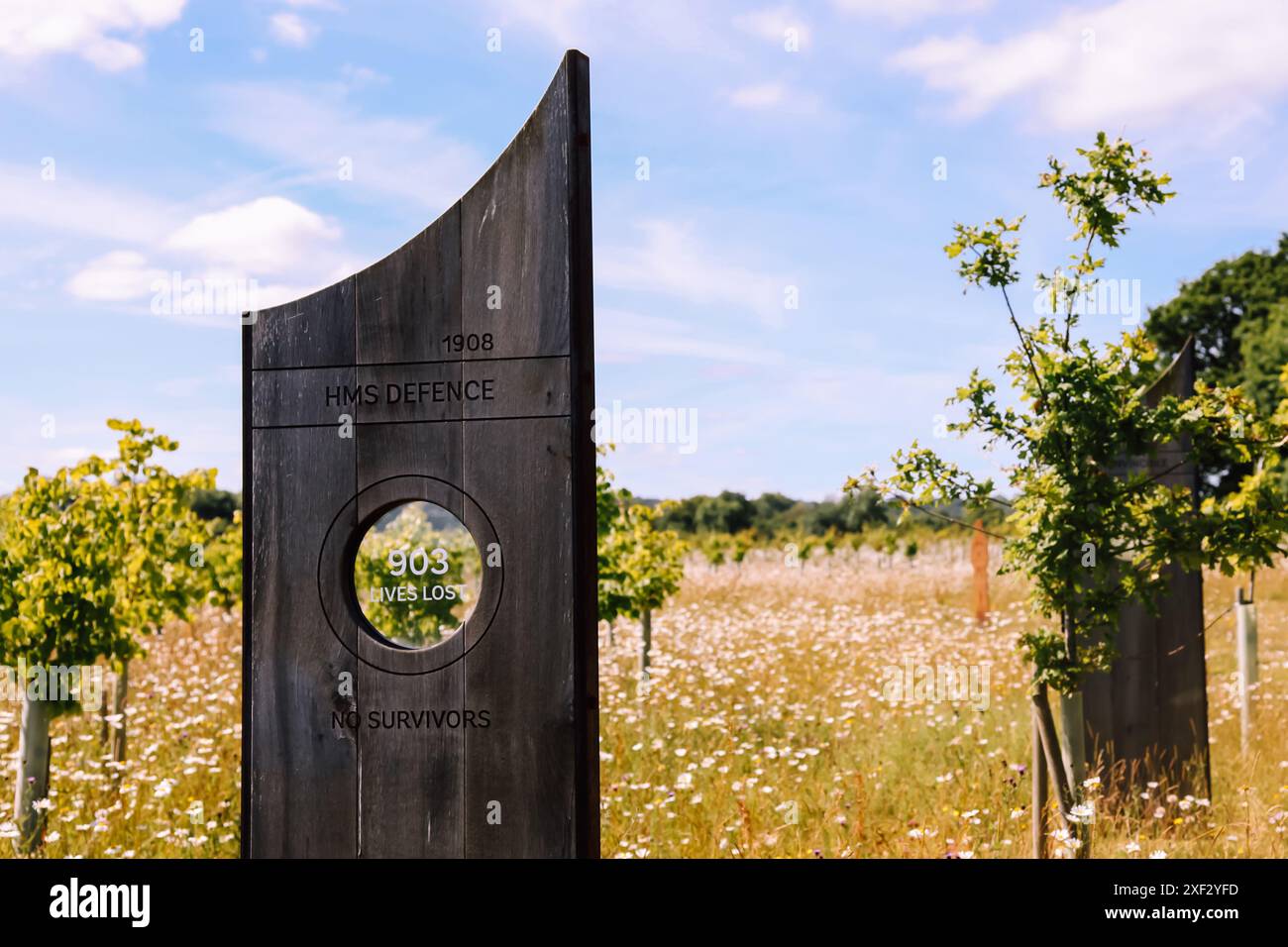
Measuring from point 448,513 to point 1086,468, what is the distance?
9.67 feet

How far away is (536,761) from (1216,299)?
34.2 metres

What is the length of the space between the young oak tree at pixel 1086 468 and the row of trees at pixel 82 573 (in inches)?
176

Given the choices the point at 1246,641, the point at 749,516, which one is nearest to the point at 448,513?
the point at 1246,641

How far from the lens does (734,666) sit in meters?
9.46

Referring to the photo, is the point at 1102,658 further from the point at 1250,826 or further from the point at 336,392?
the point at 336,392

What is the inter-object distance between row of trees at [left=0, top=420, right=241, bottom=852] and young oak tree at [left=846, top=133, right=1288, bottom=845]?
447 centimetres

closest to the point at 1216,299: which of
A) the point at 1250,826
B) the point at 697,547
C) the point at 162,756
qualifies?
the point at 697,547

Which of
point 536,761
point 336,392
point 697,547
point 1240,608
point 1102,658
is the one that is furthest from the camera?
point 697,547

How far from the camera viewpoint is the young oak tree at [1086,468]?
4.62 metres

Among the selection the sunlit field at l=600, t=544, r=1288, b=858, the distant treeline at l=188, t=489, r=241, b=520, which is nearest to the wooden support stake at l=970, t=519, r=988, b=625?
the sunlit field at l=600, t=544, r=1288, b=858

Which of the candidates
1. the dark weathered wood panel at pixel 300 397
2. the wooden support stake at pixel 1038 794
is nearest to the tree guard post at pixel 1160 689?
the wooden support stake at pixel 1038 794

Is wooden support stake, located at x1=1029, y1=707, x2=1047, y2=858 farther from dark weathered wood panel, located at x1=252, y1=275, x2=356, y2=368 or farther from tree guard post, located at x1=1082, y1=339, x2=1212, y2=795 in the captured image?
dark weathered wood panel, located at x1=252, y1=275, x2=356, y2=368
